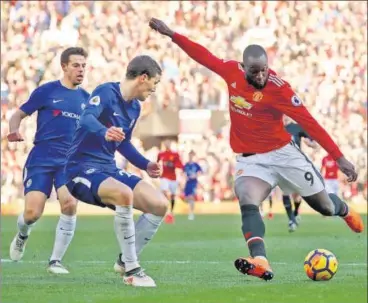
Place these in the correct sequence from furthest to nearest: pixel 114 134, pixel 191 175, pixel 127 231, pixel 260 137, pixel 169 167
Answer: pixel 191 175 < pixel 169 167 < pixel 260 137 < pixel 127 231 < pixel 114 134

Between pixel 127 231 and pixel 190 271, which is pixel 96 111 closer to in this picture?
pixel 127 231

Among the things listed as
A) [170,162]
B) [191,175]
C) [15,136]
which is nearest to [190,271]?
[15,136]

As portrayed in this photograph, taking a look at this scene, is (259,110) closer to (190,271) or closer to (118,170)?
(118,170)

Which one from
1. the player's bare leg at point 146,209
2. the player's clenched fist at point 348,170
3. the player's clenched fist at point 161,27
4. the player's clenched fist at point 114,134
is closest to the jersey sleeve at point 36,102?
the player's clenched fist at point 161,27

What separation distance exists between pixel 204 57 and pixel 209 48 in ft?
87.8

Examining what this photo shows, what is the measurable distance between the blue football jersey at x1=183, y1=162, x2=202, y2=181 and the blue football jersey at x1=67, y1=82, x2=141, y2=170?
21467mm

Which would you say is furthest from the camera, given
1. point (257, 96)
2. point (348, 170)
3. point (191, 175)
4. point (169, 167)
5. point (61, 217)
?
point (191, 175)

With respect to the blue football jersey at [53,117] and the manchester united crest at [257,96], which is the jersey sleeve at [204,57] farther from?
the blue football jersey at [53,117]

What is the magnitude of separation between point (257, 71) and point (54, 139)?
9.61 feet

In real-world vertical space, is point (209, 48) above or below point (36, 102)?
above

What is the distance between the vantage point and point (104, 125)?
30.2ft

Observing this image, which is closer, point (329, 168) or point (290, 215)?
point (290, 215)

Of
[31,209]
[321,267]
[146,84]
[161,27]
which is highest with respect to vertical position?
[161,27]

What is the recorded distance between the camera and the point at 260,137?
9969mm
